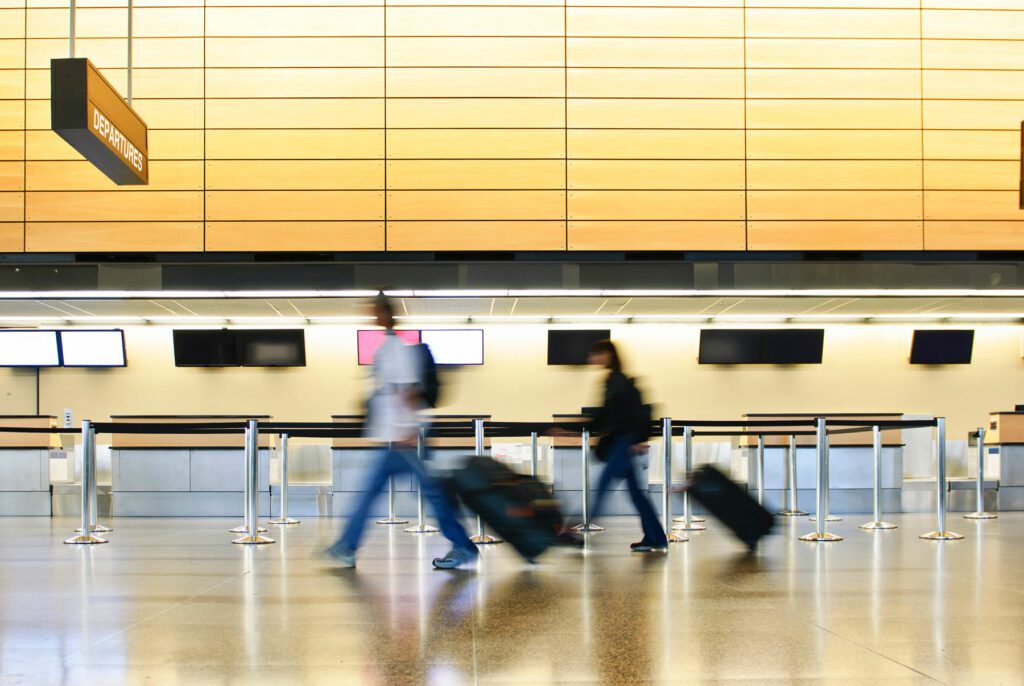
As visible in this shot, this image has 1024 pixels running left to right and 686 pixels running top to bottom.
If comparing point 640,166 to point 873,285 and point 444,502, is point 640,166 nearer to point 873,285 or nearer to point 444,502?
point 873,285

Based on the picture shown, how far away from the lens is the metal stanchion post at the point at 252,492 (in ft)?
23.2

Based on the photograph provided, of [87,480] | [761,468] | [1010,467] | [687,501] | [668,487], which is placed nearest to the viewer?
[668,487]

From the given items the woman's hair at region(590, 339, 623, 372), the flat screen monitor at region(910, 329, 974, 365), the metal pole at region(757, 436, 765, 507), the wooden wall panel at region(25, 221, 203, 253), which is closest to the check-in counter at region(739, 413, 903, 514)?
the metal pole at region(757, 436, 765, 507)

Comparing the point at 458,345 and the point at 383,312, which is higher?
the point at 383,312

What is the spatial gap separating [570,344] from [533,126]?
3076 mm

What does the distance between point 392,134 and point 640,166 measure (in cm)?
254

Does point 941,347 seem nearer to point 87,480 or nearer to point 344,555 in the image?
point 344,555

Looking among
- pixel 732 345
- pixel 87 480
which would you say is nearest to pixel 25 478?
pixel 87 480

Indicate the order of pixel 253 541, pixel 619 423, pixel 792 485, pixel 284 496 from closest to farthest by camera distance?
pixel 619 423 < pixel 253 541 < pixel 284 496 < pixel 792 485

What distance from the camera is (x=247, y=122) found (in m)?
9.75

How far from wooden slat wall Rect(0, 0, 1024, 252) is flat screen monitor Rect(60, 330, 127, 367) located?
2.36 m

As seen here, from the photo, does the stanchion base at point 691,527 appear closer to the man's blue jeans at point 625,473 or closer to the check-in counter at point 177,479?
the man's blue jeans at point 625,473

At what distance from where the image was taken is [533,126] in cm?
984

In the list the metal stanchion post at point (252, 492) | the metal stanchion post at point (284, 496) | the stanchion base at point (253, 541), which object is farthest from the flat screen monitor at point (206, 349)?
the stanchion base at point (253, 541)
